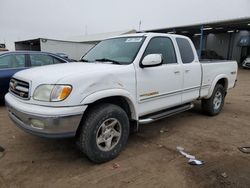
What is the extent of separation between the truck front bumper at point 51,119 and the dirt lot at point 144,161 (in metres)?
0.61

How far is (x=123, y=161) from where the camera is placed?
364 centimetres

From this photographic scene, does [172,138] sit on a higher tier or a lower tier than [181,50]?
lower

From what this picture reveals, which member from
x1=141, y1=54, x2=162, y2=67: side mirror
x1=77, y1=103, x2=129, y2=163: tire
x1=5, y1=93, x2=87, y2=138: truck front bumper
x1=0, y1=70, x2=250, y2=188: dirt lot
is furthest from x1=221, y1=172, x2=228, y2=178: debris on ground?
x1=5, y1=93, x2=87, y2=138: truck front bumper

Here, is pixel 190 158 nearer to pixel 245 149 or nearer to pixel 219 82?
pixel 245 149

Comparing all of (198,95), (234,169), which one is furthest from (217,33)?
(234,169)

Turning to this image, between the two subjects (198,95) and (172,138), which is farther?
(198,95)

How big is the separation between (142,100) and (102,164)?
119cm

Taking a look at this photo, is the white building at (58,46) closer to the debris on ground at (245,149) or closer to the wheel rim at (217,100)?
the wheel rim at (217,100)

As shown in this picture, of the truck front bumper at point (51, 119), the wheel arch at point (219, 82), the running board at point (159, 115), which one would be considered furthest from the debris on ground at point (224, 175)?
the wheel arch at point (219, 82)

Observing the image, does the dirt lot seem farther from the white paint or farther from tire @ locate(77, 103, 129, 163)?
the white paint

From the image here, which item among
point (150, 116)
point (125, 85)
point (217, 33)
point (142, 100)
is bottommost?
point (150, 116)

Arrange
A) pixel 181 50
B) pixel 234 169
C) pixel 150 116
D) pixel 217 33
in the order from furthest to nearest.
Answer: pixel 217 33 < pixel 181 50 < pixel 150 116 < pixel 234 169

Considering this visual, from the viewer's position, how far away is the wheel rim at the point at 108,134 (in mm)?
3479

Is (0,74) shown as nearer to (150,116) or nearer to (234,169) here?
(150,116)
